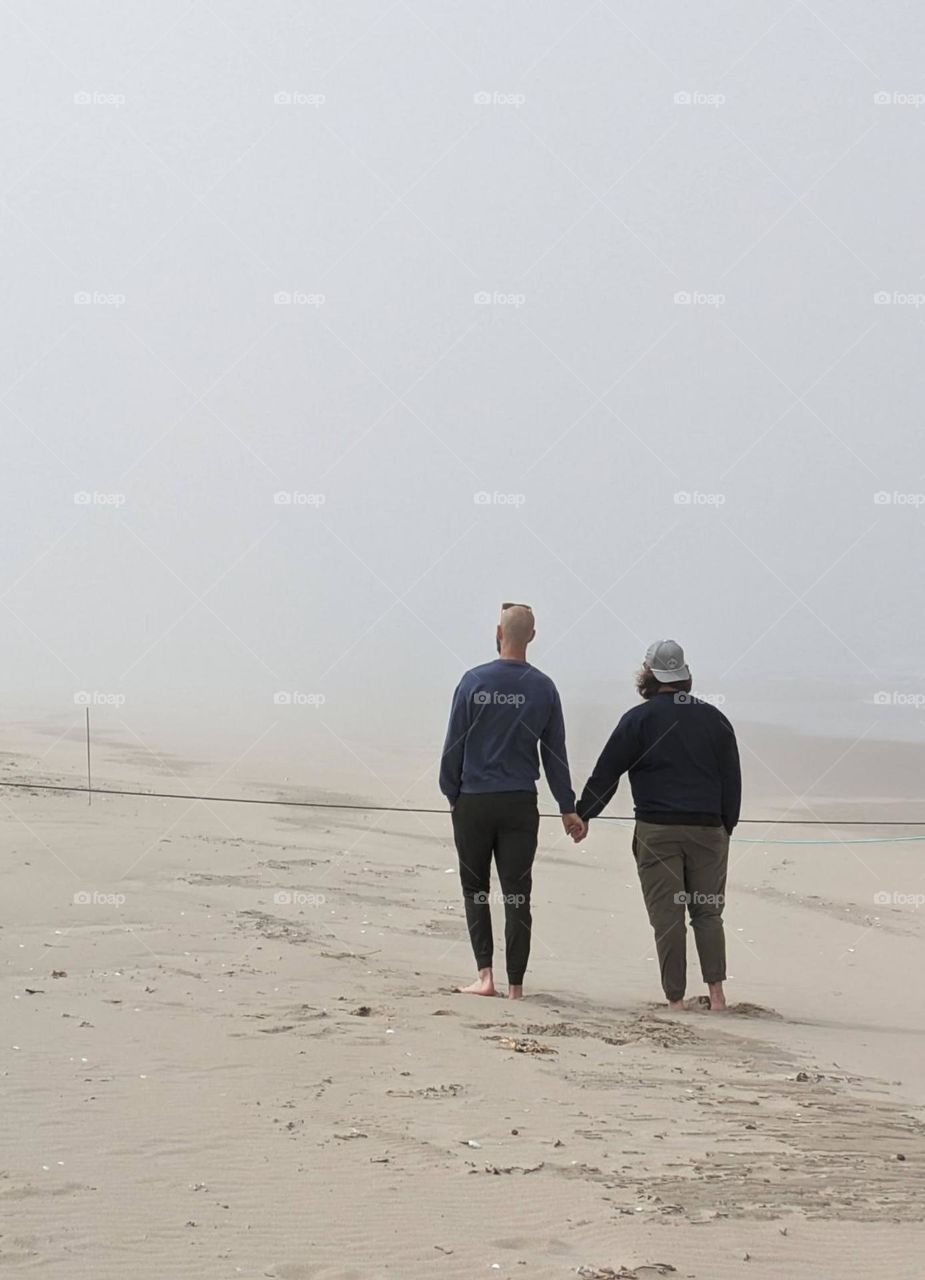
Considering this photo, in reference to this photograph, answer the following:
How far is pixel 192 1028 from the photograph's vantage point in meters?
5.44

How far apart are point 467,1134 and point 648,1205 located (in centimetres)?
75

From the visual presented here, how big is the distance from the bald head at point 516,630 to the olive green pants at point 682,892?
1029 mm

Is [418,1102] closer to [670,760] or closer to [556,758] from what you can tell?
[556,758]

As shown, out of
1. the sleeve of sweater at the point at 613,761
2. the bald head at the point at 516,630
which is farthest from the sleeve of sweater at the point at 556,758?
the bald head at the point at 516,630

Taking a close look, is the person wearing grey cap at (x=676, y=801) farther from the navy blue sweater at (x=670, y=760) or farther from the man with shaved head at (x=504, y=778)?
the man with shaved head at (x=504, y=778)

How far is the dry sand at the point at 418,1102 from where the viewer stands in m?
3.38

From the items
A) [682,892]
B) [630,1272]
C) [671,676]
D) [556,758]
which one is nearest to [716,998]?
[682,892]

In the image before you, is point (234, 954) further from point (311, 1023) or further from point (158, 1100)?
point (158, 1100)

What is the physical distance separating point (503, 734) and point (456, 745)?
0.23 meters

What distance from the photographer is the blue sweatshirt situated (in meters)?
6.61

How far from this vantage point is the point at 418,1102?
4.56 m

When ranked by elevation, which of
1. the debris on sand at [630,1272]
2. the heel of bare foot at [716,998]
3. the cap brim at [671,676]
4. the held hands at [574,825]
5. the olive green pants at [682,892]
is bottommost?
the heel of bare foot at [716,998]

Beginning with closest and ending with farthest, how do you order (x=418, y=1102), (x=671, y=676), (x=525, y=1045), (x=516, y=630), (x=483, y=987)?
(x=418, y=1102), (x=525, y=1045), (x=483, y=987), (x=516, y=630), (x=671, y=676)

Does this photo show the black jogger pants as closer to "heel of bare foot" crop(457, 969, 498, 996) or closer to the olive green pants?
"heel of bare foot" crop(457, 969, 498, 996)
